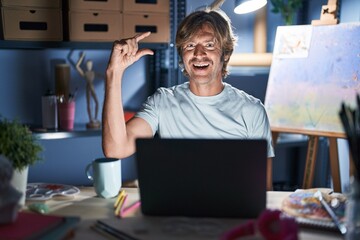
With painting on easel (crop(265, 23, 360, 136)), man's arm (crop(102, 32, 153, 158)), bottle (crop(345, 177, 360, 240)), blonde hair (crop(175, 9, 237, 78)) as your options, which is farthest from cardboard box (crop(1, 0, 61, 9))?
bottle (crop(345, 177, 360, 240))

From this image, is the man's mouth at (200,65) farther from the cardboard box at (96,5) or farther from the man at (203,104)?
the cardboard box at (96,5)

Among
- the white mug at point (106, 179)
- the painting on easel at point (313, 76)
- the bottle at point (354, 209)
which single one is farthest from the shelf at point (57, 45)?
the bottle at point (354, 209)

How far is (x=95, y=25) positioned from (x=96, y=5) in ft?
0.34

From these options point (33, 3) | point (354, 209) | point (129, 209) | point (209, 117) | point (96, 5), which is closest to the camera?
point (354, 209)

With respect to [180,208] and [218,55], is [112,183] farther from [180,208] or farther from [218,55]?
[218,55]

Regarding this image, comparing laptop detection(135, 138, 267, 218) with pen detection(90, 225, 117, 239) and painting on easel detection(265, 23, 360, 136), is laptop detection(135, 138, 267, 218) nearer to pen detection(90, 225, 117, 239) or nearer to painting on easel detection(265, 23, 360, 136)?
pen detection(90, 225, 117, 239)

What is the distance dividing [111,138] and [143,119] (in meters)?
0.19

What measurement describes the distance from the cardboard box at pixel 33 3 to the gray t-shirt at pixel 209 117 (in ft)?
3.10

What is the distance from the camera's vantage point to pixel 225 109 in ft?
6.27

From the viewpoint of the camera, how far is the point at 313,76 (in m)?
2.60

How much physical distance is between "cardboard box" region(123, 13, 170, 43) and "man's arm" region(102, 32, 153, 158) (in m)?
1.00

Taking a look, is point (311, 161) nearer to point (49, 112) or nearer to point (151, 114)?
point (151, 114)

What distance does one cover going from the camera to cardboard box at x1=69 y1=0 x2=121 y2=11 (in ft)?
8.38

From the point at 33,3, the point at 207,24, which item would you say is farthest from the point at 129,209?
the point at 33,3
